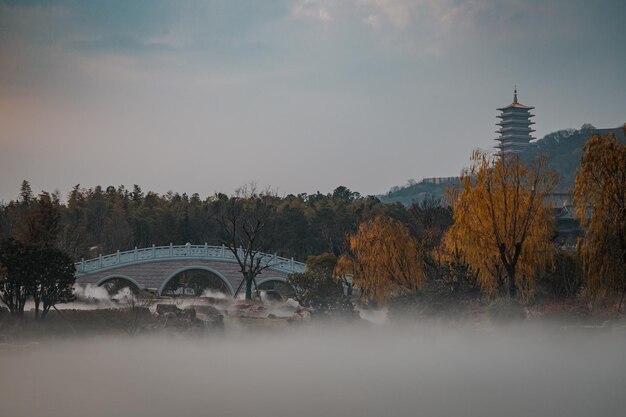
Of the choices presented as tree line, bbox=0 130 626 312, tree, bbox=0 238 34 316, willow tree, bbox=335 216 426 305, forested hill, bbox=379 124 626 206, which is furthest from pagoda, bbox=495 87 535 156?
tree, bbox=0 238 34 316

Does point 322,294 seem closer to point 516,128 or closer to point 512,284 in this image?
point 512,284

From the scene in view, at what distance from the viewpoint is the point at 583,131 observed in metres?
134

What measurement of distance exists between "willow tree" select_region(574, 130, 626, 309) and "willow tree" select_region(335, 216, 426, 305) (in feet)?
17.9

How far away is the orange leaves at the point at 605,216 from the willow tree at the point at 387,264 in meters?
5.46

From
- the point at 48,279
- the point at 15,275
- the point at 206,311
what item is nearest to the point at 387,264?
the point at 206,311

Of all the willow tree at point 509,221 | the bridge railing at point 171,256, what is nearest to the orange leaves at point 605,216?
the willow tree at point 509,221

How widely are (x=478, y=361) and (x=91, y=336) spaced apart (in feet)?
24.9

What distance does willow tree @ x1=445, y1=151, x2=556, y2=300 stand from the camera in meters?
17.3

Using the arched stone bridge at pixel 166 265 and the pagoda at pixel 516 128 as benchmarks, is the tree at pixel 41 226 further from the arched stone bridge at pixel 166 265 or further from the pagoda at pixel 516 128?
the pagoda at pixel 516 128

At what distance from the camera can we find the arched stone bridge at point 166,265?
100 feet

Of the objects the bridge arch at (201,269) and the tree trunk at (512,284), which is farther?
the bridge arch at (201,269)

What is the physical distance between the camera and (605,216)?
1558 cm

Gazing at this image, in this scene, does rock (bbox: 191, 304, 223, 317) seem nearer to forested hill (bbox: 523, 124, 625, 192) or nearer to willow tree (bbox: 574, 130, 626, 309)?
willow tree (bbox: 574, 130, 626, 309)

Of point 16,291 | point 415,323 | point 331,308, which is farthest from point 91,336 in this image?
point 415,323
